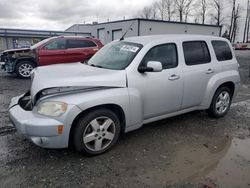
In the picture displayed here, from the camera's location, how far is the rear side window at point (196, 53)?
14.0 feet

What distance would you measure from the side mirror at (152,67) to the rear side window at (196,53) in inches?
38.1

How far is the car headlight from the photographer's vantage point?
2.95m

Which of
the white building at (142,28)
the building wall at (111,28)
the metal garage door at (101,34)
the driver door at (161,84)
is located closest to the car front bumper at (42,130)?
the driver door at (161,84)

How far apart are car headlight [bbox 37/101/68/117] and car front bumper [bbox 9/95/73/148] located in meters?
0.07

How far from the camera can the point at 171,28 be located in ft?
87.7

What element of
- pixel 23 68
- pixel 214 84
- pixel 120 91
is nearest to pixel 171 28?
pixel 23 68

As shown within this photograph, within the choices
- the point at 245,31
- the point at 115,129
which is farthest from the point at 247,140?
the point at 245,31

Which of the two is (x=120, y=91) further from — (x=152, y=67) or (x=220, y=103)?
(x=220, y=103)

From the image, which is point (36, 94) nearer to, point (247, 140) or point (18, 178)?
point (18, 178)

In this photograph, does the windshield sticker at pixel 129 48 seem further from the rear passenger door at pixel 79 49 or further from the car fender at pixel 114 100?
→ the rear passenger door at pixel 79 49

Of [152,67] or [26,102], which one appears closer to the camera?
[152,67]

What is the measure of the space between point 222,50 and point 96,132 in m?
3.29

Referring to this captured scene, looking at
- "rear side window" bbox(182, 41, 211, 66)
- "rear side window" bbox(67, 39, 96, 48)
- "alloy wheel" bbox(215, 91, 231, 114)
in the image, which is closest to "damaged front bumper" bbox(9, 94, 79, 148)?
"rear side window" bbox(182, 41, 211, 66)

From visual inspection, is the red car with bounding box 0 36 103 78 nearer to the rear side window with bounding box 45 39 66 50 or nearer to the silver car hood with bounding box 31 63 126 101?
the rear side window with bounding box 45 39 66 50
